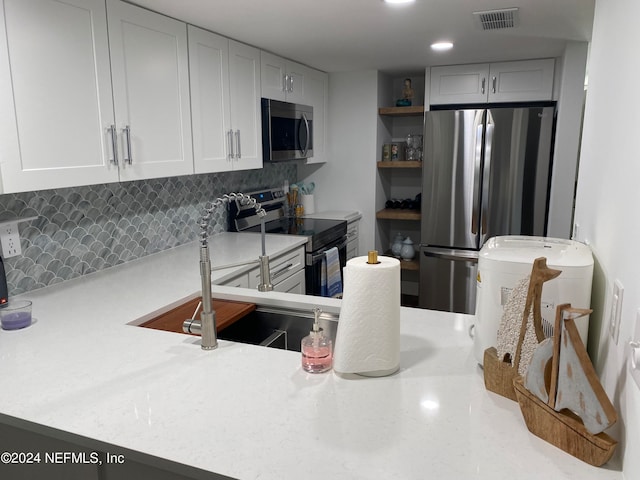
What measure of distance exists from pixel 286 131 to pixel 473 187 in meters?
1.51

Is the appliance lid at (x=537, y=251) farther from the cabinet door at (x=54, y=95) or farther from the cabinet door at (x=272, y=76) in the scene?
the cabinet door at (x=272, y=76)

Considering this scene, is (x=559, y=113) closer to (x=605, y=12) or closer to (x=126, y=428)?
(x=605, y=12)

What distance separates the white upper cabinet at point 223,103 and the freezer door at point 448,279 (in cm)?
167

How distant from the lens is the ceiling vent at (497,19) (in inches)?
94.0

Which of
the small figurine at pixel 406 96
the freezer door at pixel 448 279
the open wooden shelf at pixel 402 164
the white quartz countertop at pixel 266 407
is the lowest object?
the freezer door at pixel 448 279

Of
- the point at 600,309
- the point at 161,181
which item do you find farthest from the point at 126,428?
the point at 161,181

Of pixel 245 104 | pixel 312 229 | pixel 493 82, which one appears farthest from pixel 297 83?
pixel 493 82

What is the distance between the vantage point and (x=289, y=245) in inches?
118

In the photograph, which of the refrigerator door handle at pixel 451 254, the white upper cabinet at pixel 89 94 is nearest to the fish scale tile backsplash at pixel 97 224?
the white upper cabinet at pixel 89 94

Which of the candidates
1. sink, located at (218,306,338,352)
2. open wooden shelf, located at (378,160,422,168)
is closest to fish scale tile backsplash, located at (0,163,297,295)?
sink, located at (218,306,338,352)

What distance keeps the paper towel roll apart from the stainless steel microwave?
2.19 meters

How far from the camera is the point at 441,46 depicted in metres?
3.19

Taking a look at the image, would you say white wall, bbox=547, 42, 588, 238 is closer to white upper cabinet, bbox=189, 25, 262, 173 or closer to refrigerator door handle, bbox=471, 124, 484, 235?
refrigerator door handle, bbox=471, 124, 484, 235

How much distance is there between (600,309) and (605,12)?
0.93m
